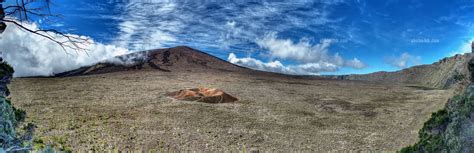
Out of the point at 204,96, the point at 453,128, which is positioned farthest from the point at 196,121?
the point at 453,128

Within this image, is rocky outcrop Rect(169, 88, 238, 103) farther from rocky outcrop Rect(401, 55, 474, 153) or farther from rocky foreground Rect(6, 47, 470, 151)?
rocky outcrop Rect(401, 55, 474, 153)

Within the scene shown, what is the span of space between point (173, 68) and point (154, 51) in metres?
10.6

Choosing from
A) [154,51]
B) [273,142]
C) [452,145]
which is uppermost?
[154,51]

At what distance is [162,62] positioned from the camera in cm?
4081

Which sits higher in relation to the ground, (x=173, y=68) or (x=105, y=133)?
(x=173, y=68)

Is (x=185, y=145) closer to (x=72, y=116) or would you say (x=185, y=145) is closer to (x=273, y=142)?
(x=273, y=142)

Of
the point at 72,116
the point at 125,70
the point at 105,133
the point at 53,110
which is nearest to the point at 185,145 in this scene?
the point at 105,133

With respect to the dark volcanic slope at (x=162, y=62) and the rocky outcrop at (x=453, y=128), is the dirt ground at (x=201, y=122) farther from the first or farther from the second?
the dark volcanic slope at (x=162, y=62)

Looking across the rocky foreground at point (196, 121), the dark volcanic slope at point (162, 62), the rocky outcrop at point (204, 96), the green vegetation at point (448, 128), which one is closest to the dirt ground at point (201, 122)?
the rocky foreground at point (196, 121)

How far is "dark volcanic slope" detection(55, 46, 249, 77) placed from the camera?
35500mm

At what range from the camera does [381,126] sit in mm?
13914

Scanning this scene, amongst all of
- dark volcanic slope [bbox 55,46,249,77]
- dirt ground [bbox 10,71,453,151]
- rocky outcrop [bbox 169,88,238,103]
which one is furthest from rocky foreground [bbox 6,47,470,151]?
dark volcanic slope [bbox 55,46,249,77]

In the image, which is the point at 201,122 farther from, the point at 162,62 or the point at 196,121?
the point at 162,62

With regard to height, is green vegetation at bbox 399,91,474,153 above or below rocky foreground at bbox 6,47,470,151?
above
